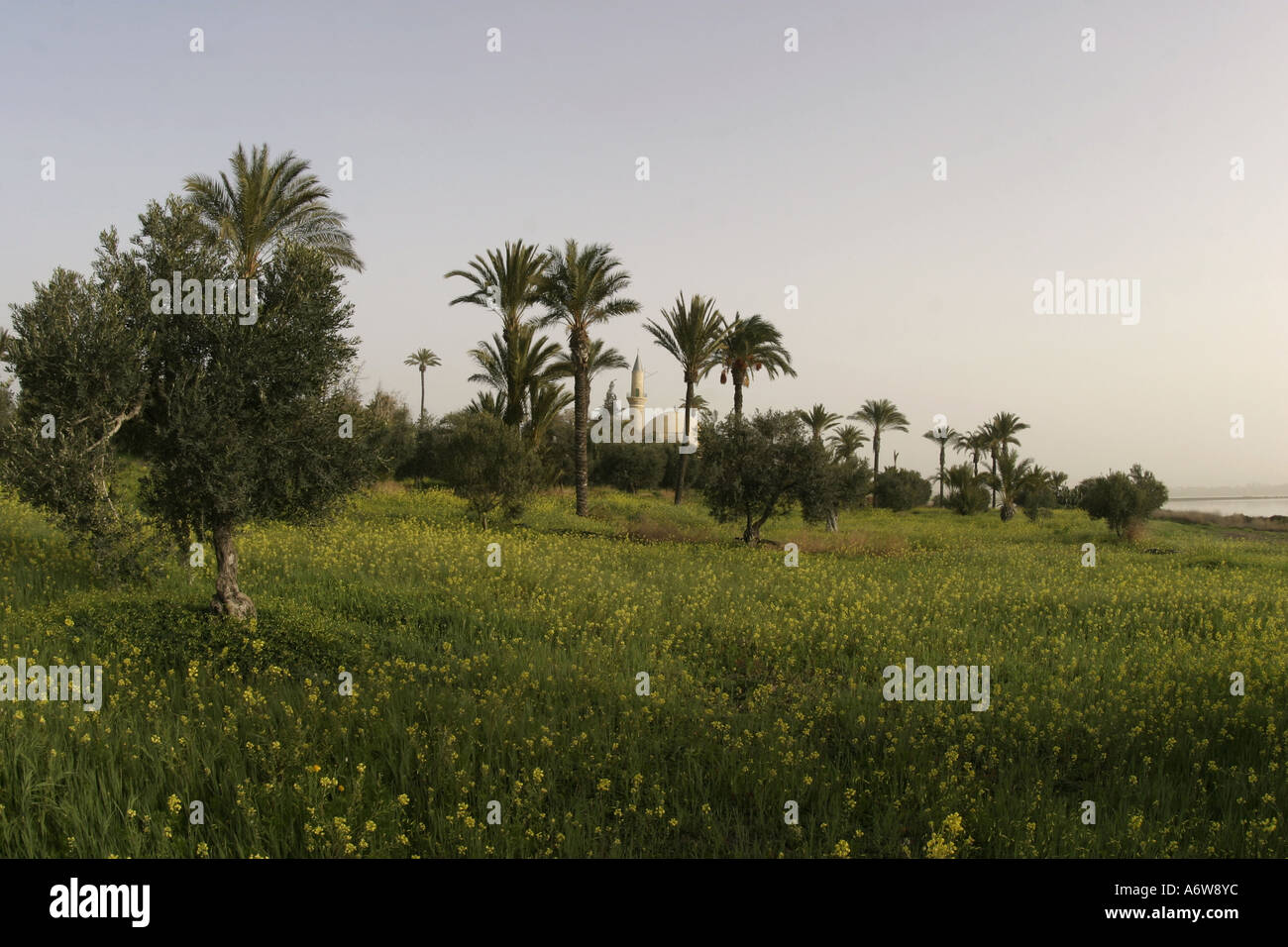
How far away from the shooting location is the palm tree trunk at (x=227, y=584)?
10203 mm

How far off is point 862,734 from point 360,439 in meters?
8.26

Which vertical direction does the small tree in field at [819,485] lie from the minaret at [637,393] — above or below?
below

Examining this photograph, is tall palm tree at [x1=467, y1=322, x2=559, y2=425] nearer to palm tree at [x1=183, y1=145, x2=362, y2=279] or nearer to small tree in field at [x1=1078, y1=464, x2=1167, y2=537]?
palm tree at [x1=183, y1=145, x2=362, y2=279]

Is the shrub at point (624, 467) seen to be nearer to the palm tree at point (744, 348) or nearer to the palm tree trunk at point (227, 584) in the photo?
the palm tree at point (744, 348)

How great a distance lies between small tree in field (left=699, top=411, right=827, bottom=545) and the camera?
24.5 meters

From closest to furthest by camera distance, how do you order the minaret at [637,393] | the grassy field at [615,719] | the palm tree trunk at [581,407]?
the grassy field at [615,719]
the palm tree trunk at [581,407]
the minaret at [637,393]

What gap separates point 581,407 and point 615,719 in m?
24.3

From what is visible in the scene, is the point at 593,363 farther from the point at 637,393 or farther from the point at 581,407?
the point at 637,393

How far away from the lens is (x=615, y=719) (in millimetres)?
7504

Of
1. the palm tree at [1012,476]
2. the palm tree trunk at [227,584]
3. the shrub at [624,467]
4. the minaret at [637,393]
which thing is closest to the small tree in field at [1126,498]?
the palm tree at [1012,476]

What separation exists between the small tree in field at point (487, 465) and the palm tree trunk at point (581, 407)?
5.95 meters
